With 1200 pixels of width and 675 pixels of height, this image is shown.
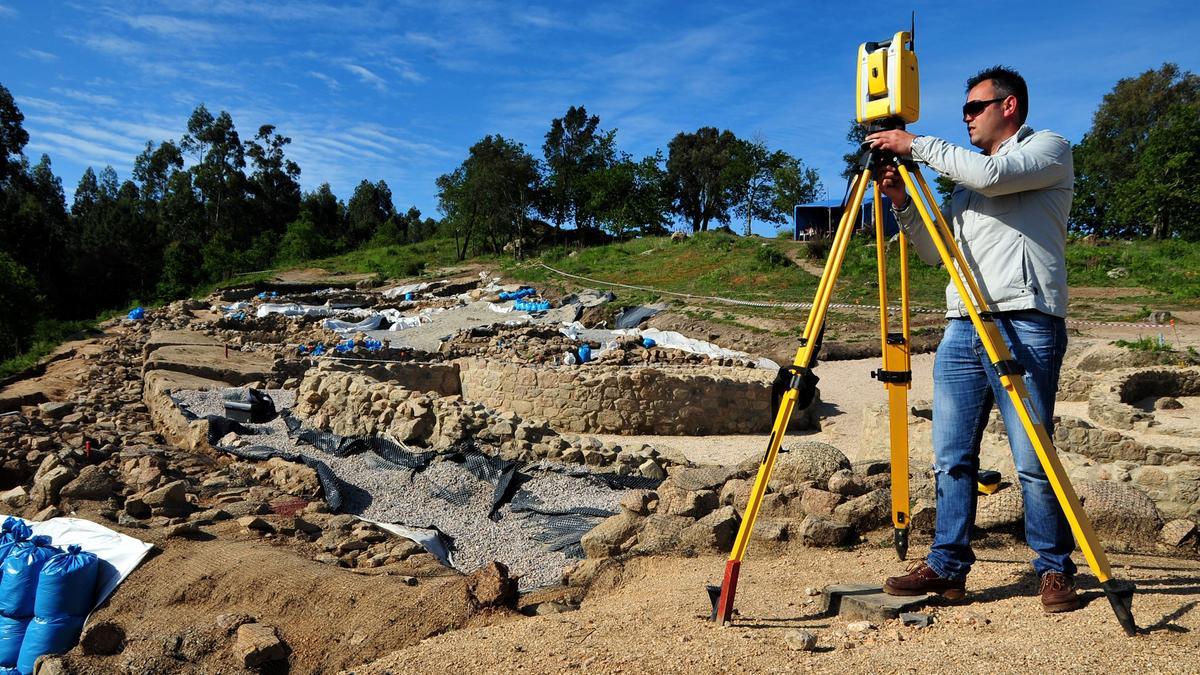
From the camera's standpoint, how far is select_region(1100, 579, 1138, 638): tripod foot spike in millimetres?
2180

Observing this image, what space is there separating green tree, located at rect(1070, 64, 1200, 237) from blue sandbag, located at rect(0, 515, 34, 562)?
41043 millimetres

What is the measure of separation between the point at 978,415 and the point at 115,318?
103 feet

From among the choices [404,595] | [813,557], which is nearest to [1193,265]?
[813,557]

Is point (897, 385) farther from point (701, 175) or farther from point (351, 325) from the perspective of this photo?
point (701, 175)

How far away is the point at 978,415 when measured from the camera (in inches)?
107

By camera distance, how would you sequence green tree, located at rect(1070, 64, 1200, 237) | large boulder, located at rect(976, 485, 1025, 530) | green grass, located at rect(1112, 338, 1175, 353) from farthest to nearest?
green tree, located at rect(1070, 64, 1200, 237)
green grass, located at rect(1112, 338, 1175, 353)
large boulder, located at rect(976, 485, 1025, 530)

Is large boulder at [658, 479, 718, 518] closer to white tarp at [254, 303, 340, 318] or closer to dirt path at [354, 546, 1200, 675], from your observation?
dirt path at [354, 546, 1200, 675]

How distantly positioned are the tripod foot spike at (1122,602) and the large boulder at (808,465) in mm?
2075

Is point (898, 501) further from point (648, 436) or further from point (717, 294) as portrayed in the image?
point (717, 294)

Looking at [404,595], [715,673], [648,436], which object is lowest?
[648,436]

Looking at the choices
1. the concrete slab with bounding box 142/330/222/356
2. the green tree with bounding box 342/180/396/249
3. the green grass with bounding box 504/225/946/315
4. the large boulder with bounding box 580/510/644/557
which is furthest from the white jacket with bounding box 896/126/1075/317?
the green tree with bounding box 342/180/396/249

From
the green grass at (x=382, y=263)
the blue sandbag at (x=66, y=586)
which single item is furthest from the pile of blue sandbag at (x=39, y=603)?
the green grass at (x=382, y=263)

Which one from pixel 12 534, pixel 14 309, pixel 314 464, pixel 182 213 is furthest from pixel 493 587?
pixel 182 213

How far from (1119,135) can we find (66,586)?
46.4 meters
